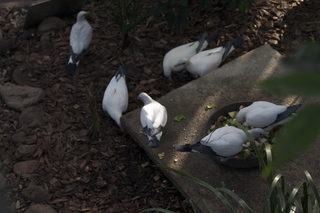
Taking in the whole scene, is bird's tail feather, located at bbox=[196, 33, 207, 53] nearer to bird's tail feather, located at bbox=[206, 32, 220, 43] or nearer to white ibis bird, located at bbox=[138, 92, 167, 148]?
bird's tail feather, located at bbox=[206, 32, 220, 43]

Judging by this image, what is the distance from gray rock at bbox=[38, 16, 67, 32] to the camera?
5.00 meters

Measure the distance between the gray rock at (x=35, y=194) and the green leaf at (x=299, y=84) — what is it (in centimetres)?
313

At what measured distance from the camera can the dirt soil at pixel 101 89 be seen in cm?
348

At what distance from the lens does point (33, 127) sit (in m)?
3.97

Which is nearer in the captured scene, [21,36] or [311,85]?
[311,85]

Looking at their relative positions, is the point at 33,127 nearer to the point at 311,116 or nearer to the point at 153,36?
the point at 153,36

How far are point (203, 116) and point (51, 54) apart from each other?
1.95 m

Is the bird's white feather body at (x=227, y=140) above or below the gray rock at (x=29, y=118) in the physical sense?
above

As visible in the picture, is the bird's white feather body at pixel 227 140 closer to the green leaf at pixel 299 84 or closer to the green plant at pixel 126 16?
the green plant at pixel 126 16

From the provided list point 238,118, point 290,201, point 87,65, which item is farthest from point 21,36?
point 290,201

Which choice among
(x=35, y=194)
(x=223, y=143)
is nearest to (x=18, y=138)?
(x=35, y=194)

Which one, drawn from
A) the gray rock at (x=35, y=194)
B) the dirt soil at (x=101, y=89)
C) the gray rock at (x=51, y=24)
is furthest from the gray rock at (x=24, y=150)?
the gray rock at (x=51, y=24)

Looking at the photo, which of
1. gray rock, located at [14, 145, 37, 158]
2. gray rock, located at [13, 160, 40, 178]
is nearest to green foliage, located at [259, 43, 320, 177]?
gray rock, located at [13, 160, 40, 178]

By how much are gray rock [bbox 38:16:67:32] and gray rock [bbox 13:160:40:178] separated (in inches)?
74.5
